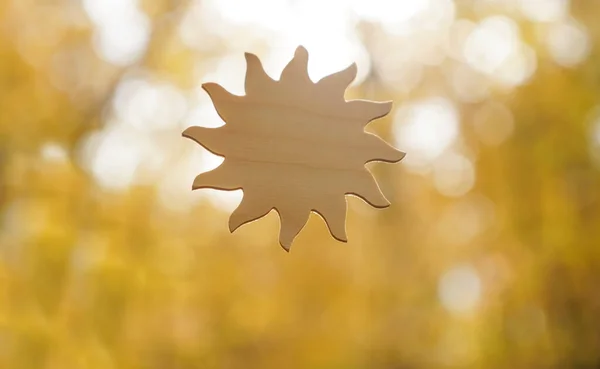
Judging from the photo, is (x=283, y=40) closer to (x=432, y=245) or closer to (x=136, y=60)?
(x=136, y=60)

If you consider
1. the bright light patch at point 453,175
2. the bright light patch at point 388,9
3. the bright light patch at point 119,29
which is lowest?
the bright light patch at point 453,175

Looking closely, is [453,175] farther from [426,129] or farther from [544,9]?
[544,9]

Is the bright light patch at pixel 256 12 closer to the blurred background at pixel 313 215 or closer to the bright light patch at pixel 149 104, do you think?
the blurred background at pixel 313 215

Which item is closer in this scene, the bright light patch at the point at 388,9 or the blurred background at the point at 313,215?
the blurred background at the point at 313,215

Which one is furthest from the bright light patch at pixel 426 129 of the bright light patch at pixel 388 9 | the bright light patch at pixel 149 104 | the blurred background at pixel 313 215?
the bright light patch at pixel 149 104

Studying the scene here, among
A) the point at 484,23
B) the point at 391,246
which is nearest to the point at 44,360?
the point at 391,246

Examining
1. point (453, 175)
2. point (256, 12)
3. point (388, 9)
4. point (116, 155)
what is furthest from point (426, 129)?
point (116, 155)

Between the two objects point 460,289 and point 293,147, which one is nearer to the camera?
point 293,147
